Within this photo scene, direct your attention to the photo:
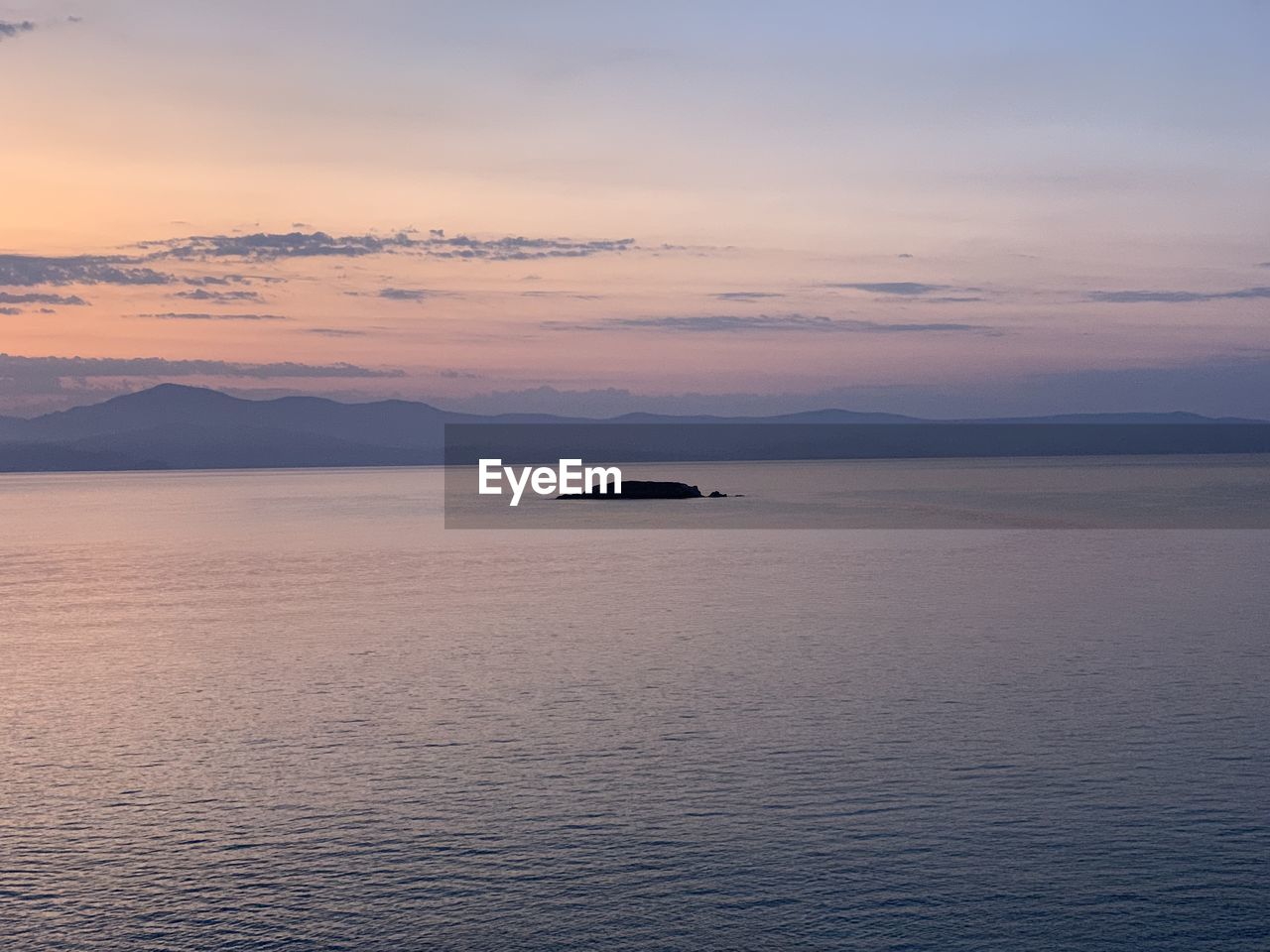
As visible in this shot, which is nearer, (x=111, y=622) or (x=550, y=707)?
(x=550, y=707)

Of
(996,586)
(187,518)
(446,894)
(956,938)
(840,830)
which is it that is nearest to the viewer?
(956,938)

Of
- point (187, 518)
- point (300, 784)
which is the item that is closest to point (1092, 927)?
point (300, 784)

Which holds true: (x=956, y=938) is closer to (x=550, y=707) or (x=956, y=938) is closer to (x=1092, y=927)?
(x=1092, y=927)

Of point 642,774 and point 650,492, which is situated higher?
point 642,774

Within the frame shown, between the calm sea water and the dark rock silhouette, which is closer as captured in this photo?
the calm sea water

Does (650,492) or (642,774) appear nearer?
(642,774)

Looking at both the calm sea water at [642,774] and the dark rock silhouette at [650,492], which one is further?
the dark rock silhouette at [650,492]

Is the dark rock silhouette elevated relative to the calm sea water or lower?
lower

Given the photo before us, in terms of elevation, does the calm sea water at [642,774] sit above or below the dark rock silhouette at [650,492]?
above
